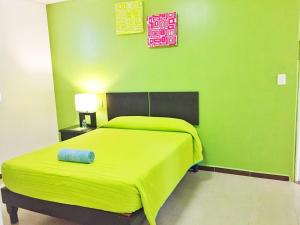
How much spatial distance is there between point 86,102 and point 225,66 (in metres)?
1.94

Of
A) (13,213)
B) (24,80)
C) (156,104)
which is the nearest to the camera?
(13,213)

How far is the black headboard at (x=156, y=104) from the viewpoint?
3.16 metres

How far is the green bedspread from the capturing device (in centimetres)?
167

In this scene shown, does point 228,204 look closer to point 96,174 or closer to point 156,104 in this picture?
point 96,174

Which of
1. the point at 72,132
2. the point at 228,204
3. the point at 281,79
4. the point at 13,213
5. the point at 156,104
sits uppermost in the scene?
the point at 281,79

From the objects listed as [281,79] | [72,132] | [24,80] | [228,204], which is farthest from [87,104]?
[281,79]

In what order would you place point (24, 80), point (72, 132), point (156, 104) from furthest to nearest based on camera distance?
point (24, 80) < point (72, 132) < point (156, 104)

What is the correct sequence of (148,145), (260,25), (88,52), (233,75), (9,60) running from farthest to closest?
(88,52) < (9,60) < (233,75) < (260,25) < (148,145)

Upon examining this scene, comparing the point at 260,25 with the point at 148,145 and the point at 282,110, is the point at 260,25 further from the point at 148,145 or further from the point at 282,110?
the point at 148,145

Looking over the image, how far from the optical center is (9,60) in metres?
3.34

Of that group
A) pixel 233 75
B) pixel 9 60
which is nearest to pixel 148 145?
pixel 233 75

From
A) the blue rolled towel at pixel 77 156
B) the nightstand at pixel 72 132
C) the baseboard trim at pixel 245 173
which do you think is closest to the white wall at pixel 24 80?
the nightstand at pixel 72 132

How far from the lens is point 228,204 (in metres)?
2.39

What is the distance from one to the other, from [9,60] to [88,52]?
3.48 feet
